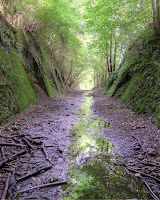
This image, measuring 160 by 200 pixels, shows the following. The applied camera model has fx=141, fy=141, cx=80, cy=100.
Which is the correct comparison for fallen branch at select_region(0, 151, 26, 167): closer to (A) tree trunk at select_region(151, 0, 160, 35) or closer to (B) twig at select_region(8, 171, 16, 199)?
(B) twig at select_region(8, 171, 16, 199)

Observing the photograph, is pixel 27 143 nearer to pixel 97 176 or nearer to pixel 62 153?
pixel 62 153


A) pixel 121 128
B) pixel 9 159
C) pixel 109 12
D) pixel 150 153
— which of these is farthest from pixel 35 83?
pixel 150 153

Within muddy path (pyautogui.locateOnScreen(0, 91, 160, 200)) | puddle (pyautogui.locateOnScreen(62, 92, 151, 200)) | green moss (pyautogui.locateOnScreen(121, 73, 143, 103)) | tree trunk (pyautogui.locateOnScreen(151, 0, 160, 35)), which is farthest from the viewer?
green moss (pyautogui.locateOnScreen(121, 73, 143, 103))

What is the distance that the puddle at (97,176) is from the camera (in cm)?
190

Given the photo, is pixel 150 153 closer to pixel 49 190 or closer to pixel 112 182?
pixel 112 182

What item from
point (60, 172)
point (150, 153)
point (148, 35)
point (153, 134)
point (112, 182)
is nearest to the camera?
point (112, 182)

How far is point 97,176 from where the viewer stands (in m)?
2.27

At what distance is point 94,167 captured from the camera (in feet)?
8.25

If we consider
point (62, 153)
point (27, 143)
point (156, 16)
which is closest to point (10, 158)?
point (27, 143)

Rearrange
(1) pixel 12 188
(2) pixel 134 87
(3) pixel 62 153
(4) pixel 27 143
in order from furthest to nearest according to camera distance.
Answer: (2) pixel 134 87
(4) pixel 27 143
(3) pixel 62 153
(1) pixel 12 188

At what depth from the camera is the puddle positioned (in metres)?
1.90

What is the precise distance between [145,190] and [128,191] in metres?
0.24

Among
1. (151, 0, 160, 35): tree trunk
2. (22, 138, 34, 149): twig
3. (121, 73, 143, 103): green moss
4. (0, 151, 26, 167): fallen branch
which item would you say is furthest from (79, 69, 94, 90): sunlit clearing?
(0, 151, 26, 167): fallen branch

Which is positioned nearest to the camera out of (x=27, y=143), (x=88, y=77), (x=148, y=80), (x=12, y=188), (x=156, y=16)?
(x=12, y=188)
